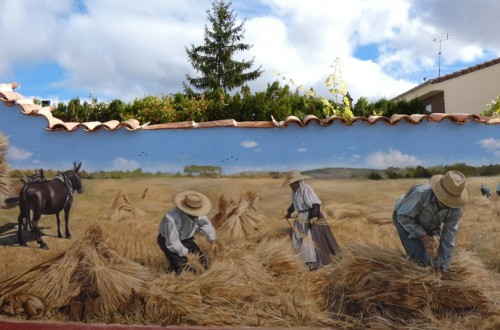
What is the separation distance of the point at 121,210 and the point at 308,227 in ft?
8.11

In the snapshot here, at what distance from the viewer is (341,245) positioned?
6.98m

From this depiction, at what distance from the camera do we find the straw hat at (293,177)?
7168 mm

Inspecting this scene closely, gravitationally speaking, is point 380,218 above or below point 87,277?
above

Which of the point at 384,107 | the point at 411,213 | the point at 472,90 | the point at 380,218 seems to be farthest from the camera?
the point at 472,90

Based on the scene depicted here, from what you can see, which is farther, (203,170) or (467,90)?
(467,90)

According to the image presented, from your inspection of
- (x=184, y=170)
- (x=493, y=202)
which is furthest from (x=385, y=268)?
(x=184, y=170)

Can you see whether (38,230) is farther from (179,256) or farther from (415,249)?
(415,249)

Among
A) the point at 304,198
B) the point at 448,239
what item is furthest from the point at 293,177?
the point at 448,239

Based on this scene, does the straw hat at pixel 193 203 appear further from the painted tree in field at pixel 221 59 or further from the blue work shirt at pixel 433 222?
the painted tree in field at pixel 221 59

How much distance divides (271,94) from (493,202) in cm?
590

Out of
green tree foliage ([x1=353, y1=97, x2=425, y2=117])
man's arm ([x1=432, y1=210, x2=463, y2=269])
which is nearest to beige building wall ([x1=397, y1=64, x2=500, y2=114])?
green tree foliage ([x1=353, y1=97, x2=425, y2=117])

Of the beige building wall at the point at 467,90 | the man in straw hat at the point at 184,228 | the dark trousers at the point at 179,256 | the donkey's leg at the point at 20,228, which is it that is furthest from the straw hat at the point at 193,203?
the beige building wall at the point at 467,90

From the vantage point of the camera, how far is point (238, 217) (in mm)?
7219

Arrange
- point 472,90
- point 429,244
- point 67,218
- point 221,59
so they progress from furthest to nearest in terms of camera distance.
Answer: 1. point 221,59
2. point 472,90
3. point 67,218
4. point 429,244
